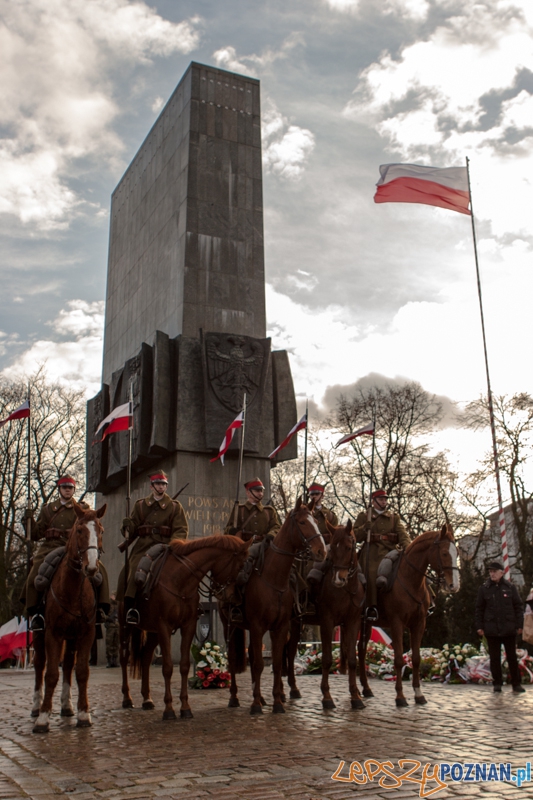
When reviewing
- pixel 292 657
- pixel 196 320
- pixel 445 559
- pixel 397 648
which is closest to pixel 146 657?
pixel 292 657

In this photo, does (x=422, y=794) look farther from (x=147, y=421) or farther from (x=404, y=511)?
(x=404, y=511)

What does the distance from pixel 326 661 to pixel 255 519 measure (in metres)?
2.56

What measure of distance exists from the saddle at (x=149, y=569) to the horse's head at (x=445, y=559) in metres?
3.94

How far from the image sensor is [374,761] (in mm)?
6828

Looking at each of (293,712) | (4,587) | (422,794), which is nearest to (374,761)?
(422,794)

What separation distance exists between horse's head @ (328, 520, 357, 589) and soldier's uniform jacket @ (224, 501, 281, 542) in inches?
62.5

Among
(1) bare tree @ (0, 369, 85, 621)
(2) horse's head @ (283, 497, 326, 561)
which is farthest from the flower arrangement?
(1) bare tree @ (0, 369, 85, 621)

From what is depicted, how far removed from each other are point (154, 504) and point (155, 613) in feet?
5.68

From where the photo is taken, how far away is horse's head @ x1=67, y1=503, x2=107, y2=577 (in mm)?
9492

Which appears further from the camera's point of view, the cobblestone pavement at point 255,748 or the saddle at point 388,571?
the saddle at point 388,571

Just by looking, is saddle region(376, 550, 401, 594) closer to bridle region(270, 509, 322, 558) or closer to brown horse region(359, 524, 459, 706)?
brown horse region(359, 524, 459, 706)

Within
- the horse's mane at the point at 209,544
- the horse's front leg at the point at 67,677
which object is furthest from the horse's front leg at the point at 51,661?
the horse's mane at the point at 209,544

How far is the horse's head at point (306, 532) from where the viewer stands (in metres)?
10.5

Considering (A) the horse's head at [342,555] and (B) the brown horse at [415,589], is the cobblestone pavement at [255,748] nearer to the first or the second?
(B) the brown horse at [415,589]
